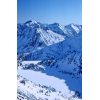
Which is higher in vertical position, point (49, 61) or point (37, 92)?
point (49, 61)

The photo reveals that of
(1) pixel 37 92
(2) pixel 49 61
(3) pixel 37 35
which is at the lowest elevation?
(1) pixel 37 92

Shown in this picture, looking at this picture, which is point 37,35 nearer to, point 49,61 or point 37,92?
point 49,61

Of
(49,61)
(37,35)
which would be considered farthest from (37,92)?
(37,35)

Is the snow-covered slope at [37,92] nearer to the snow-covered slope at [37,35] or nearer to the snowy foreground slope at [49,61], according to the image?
the snowy foreground slope at [49,61]

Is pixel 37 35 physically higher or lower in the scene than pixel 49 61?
higher

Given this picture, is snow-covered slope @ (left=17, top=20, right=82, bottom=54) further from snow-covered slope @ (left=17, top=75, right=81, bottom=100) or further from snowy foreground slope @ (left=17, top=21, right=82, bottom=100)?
Answer: snow-covered slope @ (left=17, top=75, right=81, bottom=100)

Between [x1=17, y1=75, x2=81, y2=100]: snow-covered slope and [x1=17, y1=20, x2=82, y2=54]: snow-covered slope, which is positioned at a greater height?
[x1=17, y1=20, x2=82, y2=54]: snow-covered slope

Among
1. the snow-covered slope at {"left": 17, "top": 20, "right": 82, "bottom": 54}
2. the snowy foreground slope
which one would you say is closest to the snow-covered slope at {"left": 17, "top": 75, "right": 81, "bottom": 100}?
the snowy foreground slope

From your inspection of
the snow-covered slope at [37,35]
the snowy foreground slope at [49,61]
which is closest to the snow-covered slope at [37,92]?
the snowy foreground slope at [49,61]
